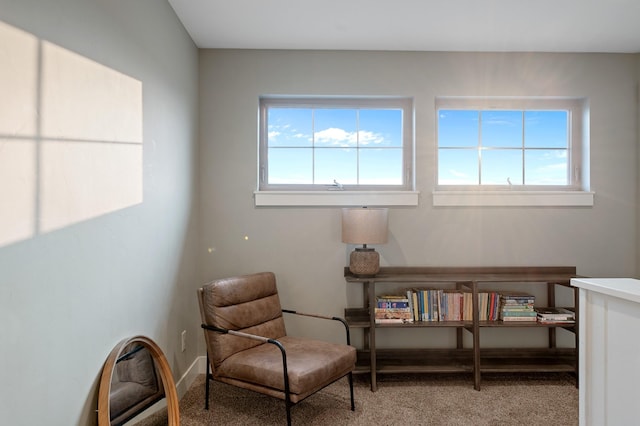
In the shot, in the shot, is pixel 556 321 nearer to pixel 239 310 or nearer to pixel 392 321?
pixel 392 321

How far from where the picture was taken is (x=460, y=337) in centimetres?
318

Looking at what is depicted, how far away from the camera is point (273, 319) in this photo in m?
2.84

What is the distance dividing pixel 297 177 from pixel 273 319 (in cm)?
116

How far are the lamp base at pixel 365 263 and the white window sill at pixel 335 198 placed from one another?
0.46 metres

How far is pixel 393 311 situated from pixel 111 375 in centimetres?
185

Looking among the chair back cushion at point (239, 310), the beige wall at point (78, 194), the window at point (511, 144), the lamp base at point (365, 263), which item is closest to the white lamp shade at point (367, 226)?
the lamp base at point (365, 263)

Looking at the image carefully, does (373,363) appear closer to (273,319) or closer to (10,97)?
(273,319)

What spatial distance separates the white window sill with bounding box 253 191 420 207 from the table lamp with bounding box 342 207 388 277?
295mm

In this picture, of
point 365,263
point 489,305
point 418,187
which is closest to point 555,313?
point 489,305

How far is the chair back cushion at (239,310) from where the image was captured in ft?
8.10

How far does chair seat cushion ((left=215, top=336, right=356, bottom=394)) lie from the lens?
2.18m

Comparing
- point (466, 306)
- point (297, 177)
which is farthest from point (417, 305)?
point (297, 177)

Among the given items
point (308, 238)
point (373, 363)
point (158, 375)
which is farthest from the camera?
point (308, 238)

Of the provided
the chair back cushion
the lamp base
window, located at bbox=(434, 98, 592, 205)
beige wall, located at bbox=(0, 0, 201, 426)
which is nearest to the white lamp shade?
the lamp base
